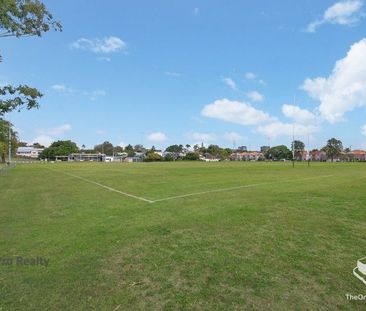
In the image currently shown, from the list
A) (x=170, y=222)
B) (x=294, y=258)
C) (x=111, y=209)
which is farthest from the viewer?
(x=111, y=209)

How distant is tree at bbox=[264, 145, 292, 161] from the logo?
16090cm

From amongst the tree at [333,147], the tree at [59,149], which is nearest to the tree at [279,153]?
the tree at [333,147]

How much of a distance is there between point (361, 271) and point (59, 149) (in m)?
160

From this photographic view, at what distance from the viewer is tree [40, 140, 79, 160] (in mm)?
153375

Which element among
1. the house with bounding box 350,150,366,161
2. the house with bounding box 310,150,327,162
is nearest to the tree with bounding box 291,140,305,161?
the house with bounding box 310,150,327,162

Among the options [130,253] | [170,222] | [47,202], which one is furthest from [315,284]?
[47,202]

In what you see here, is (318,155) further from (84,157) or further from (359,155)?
(84,157)

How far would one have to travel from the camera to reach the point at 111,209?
1004 centimetres

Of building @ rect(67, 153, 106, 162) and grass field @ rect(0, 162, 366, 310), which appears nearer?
grass field @ rect(0, 162, 366, 310)

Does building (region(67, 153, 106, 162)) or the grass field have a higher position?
building (region(67, 153, 106, 162))

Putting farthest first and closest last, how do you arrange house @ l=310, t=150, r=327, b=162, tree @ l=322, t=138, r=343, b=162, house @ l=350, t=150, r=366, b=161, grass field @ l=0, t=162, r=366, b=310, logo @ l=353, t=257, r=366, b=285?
house @ l=310, t=150, r=327, b=162
house @ l=350, t=150, r=366, b=161
tree @ l=322, t=138, r=343, b=162
logo @ l=353, t=257, r=366, b=285
grass field @ l=0, t=162, r=366, b=310

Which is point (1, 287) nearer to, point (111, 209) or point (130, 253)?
point (130, 253)

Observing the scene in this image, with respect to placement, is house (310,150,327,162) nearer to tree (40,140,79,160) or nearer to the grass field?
tree (40,140,79,160)

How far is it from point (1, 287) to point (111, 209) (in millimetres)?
5534
